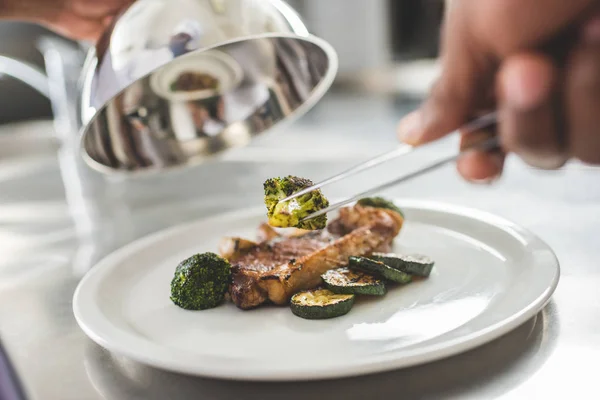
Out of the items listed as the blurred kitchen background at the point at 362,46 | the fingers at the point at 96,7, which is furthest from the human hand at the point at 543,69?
the blurred kitchen background at the point at 362,46

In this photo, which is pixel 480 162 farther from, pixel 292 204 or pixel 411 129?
pixel 292 204

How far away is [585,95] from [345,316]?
0.55 m

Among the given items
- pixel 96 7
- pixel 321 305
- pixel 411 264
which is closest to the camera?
pixel 321 305

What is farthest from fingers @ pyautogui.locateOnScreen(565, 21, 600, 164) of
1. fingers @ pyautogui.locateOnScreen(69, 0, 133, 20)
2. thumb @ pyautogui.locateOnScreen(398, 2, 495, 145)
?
fingers @ pyautogui.locateOnScreen(69, 0, 133, 20)

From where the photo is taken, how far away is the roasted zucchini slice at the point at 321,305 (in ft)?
3.29

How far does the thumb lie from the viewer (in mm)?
672

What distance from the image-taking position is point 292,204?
104 cm

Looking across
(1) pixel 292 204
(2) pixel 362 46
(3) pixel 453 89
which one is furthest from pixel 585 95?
(2) pixel 362 46

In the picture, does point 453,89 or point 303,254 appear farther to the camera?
point 303,254

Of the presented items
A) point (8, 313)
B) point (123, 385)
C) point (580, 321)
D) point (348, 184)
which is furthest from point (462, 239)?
point (8, 313)

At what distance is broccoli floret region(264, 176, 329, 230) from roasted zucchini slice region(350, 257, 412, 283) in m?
0.11

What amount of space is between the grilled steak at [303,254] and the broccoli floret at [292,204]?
0.10 m

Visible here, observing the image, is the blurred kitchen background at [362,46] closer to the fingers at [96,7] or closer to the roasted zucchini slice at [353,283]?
the fingers at [96,7]

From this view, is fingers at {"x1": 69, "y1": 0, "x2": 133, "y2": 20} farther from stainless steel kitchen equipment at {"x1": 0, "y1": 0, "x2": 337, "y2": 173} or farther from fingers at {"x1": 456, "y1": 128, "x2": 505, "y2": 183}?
fingers at {"x1": 456, "y1": 128, "x2": 505, "y2": 183}
